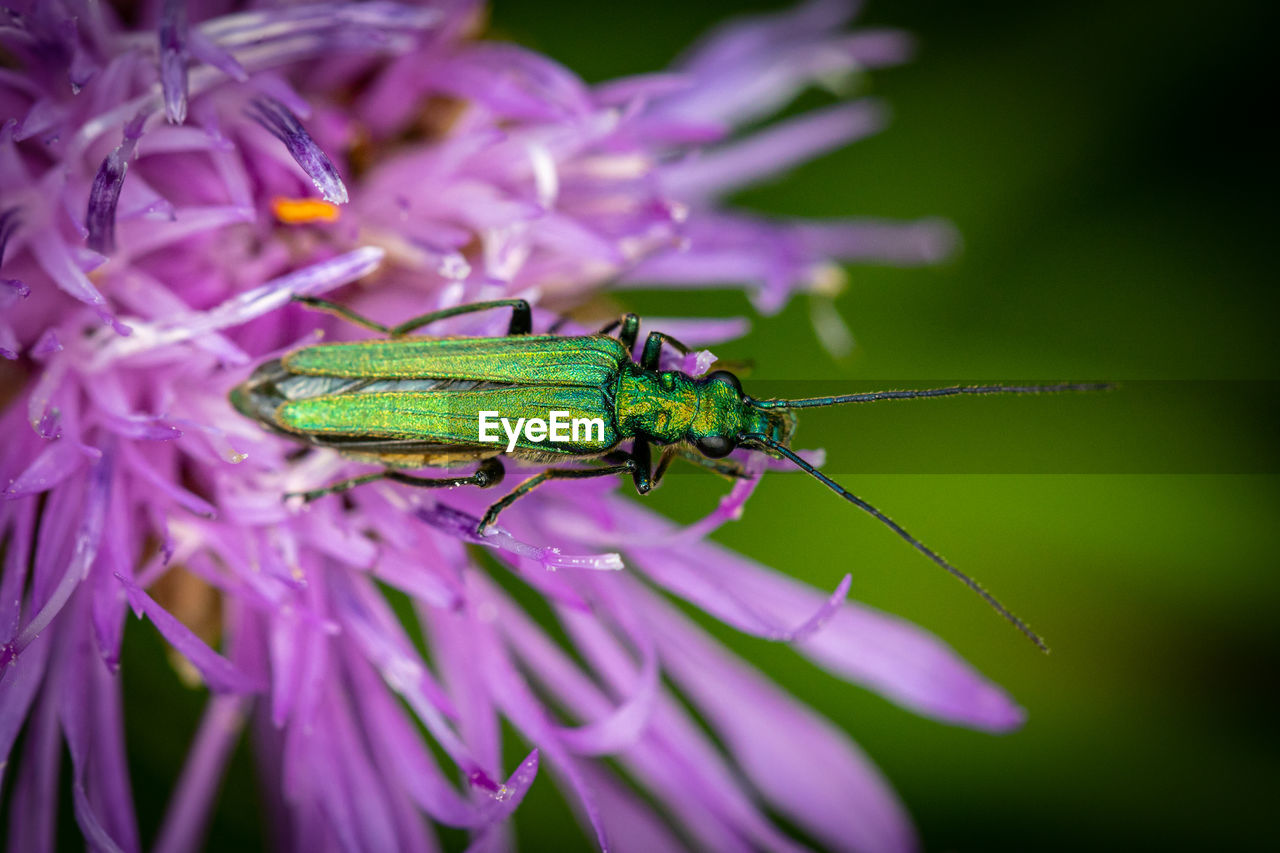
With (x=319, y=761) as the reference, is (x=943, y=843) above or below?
above

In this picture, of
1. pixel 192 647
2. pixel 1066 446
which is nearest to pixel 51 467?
pixel 192 647

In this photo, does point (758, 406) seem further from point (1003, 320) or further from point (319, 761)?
point (319, 761)

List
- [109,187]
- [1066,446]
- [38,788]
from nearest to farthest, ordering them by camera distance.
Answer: [109,187] → [38,788] → [1066,446]

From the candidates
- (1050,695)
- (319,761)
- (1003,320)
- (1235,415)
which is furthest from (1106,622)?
(319,761)

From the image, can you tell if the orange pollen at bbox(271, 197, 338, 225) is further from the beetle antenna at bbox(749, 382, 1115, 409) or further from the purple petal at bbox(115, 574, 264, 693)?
the beetle antenna at bbox(749, 382, 1115, 409)

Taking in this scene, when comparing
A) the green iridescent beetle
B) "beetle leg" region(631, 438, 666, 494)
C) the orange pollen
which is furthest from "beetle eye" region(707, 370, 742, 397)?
the orange pollen

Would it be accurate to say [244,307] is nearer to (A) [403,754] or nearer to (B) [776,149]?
(A) [403,754]
